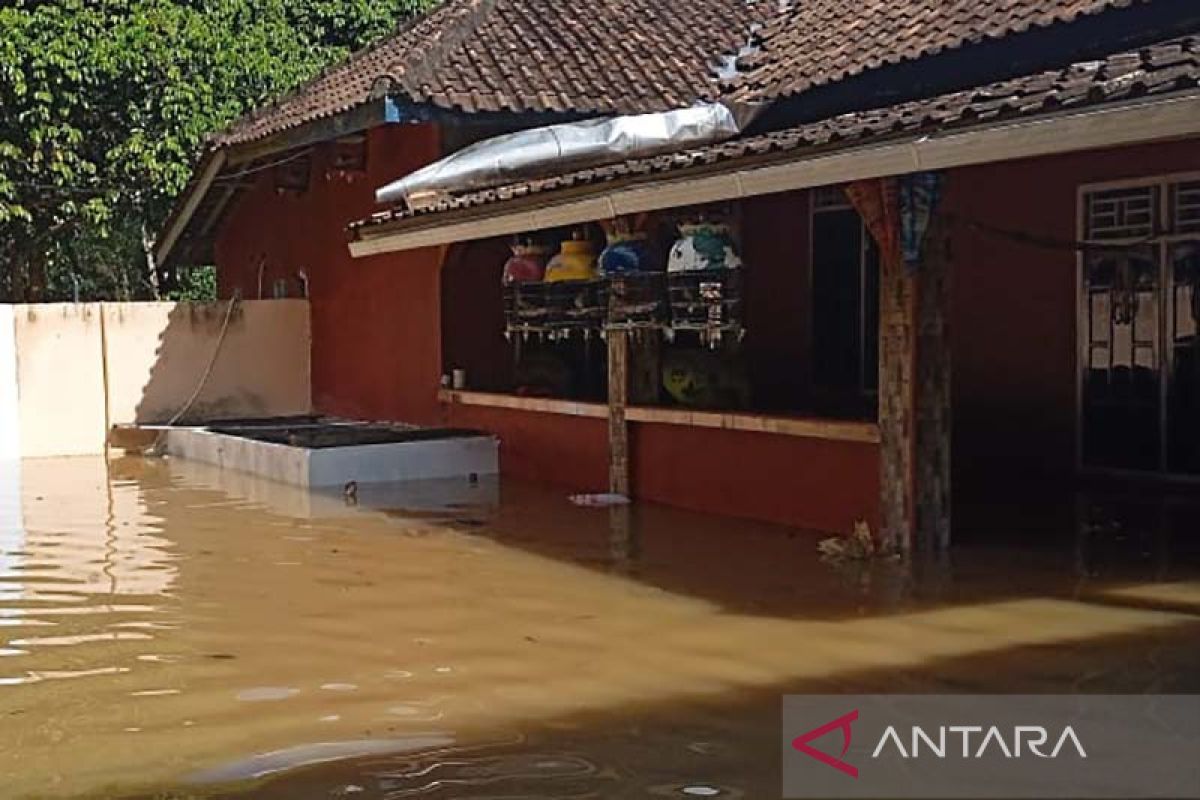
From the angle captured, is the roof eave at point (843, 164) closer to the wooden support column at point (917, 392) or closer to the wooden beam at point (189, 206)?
the wooden support column at point (917, 392)

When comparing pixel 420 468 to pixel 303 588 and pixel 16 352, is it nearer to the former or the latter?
pixel 303 588

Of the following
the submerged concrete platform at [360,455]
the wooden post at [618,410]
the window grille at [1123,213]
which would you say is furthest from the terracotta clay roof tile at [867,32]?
the submerged concrete platform at [360,455]

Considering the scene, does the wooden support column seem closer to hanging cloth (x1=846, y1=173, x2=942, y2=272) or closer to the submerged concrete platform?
hanging cloth (x1=846, y1=173, x2=942, y2=272)

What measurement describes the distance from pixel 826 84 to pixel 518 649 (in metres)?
7.58

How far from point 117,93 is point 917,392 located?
1545 cm

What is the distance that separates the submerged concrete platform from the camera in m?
13.3

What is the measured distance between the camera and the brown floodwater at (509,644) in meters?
5.14

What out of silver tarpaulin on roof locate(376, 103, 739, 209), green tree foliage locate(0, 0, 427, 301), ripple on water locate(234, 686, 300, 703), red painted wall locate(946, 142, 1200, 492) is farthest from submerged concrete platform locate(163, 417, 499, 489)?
green tree foliage locate(0, 0, 427, 301)

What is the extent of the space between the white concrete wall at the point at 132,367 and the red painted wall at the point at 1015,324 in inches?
369

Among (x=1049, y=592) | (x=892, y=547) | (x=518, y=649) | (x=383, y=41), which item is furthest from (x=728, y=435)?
(x=383, y=41)

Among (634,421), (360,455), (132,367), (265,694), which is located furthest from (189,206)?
(265,694)

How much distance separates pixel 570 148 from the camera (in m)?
13.0

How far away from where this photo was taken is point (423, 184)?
1334 cm

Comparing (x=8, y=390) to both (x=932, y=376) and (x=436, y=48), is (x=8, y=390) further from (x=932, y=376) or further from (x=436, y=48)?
(x=932, y=376)
